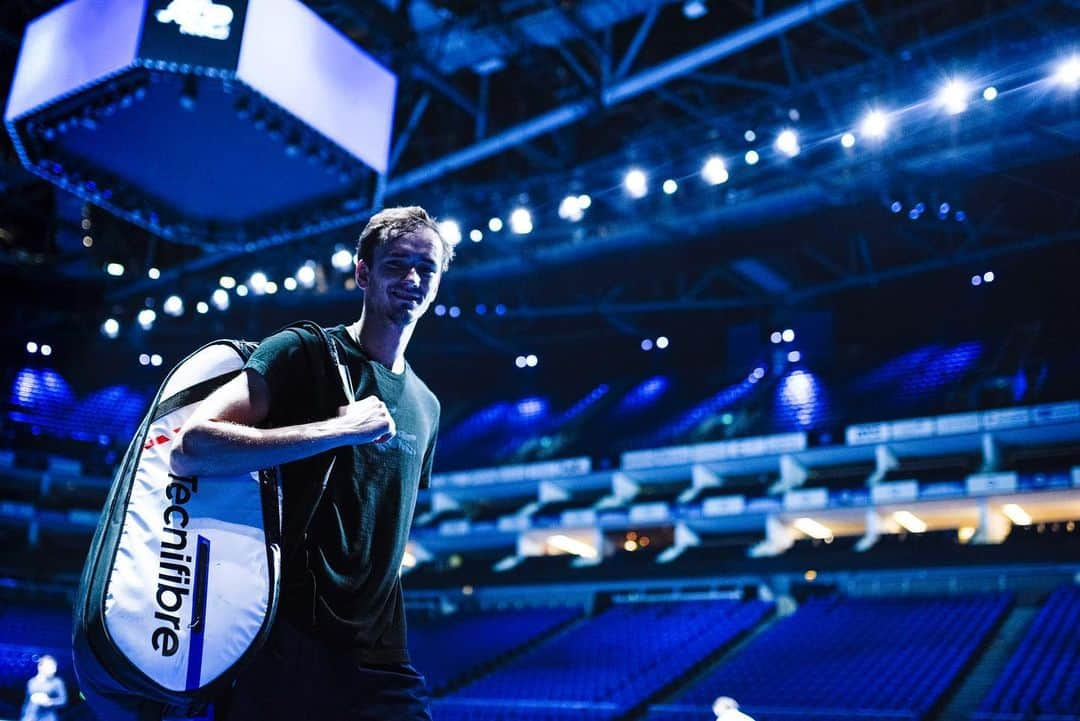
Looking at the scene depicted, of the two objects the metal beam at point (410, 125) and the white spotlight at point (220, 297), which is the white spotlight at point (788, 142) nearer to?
the metal beam at point (410, 125)

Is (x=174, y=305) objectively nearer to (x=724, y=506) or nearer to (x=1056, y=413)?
(x=724, y=506)

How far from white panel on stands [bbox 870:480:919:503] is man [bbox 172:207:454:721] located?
21119 millimetres

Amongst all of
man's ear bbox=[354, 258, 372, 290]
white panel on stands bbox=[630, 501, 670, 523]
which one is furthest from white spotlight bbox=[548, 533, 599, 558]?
man's ear bbox=[354, 258, 372, 290]

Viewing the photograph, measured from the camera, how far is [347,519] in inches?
→ 70.1

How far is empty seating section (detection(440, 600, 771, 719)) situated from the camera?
16641 mm

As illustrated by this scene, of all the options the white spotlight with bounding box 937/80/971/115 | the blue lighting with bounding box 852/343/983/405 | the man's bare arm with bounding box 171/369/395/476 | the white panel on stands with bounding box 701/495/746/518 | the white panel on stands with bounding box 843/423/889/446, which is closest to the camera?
the man's bare arm with bounding box 171/369/395/476

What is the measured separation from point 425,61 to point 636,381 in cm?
1692

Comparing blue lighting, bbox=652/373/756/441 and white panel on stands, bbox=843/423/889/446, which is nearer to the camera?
white panel on stands, bbox=843/423/889/446

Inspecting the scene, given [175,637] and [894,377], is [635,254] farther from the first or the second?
[175,637]

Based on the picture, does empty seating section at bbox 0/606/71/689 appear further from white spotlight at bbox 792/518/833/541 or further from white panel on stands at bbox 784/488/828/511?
white spotlight at bbox 792/518/833/541

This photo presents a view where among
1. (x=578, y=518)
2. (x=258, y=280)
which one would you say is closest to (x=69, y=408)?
(x=258, y=280)

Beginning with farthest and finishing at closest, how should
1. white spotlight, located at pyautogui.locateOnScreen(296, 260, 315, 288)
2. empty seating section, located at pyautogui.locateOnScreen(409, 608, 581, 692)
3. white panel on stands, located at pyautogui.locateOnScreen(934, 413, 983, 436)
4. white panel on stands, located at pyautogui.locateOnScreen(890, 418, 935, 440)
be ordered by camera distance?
white panel on stands, located at pyautogui.locateOnScreen(890, 418, 935, 440)
white panel on stands, located at pyautogui.locateOnScreen(934, 413, 983, 436)
white spotlight, located at pyautogui.locateOnScreen(296, 260, 315, 288)
empty seating section, located at pyautogui.locateOnScreen(409, 608, 581, 692)

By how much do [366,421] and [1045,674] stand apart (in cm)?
1475

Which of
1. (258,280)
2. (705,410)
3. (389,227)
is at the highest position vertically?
(258,280)
